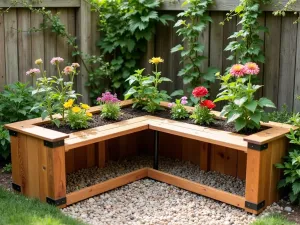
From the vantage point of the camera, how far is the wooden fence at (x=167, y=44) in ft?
16.3

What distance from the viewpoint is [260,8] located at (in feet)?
16.4

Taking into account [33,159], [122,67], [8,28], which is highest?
[8,28]

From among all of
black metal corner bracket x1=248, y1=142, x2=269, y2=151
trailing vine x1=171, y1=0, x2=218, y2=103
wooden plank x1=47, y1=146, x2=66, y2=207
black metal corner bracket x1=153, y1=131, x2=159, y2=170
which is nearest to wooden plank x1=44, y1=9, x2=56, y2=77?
trailing vine x1=171, y1=0, x2=218, y2=103

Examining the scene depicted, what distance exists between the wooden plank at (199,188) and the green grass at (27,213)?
1.19 m

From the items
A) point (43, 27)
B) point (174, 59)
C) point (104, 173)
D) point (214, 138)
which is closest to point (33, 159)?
point (104, 173)

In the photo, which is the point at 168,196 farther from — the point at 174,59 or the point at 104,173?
the point at 174,59

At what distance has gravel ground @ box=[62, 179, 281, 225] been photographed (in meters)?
4.09

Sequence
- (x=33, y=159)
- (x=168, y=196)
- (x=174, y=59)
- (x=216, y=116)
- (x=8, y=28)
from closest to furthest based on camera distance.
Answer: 1. (x=33, y=159)
2. (x=168, y=196)
3. (x=216, y=116)
4. (x=8, y=28)
5. (x=174, y=59)

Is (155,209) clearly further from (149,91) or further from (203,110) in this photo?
(149,91)

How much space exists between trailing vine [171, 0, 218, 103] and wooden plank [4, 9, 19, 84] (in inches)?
63.6

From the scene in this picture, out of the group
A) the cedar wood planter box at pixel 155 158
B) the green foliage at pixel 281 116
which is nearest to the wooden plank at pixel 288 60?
the green foliage at pixel 281 116

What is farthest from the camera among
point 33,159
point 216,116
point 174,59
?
point 174,59

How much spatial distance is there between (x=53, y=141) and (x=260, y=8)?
2330 millimetres

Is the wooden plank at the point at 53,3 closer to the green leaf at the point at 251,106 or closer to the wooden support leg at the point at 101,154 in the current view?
the wooden support leg at the point at 101,154
